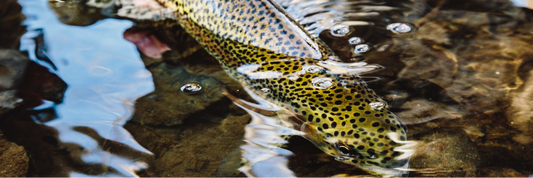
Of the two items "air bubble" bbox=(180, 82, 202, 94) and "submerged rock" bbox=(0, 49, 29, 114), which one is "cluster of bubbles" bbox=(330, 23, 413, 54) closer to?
"air bubble" bbox=(180, 82, 202, 94)

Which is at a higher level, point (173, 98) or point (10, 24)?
point (10, 24)

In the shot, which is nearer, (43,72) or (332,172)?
(332,172)

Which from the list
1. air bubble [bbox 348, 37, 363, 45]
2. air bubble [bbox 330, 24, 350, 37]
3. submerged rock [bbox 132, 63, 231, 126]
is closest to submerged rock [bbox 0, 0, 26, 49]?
submerged rock [bbox 132, 63, 231, 126]

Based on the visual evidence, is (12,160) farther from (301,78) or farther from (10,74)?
(301,78)

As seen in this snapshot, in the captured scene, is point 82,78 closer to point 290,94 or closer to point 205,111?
point 205,111

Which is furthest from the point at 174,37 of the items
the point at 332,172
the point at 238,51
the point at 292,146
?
the point at 332,172

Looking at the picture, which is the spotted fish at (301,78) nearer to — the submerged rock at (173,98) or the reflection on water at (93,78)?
the submerged rock at (173,98)

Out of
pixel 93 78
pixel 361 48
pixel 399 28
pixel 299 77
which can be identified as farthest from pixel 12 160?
pixel 399 28
